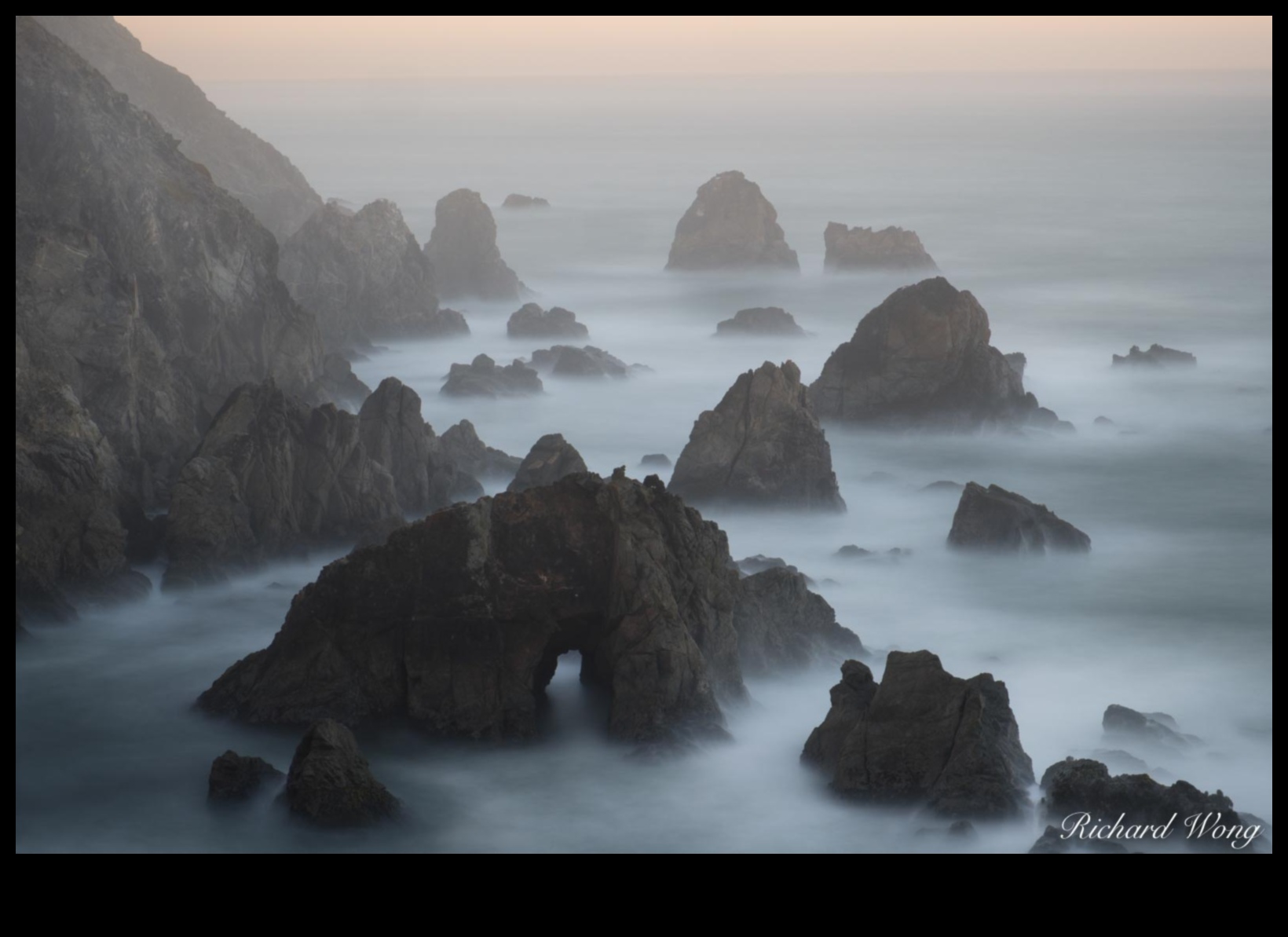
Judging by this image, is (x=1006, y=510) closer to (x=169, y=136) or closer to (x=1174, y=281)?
(x=169, y=136)

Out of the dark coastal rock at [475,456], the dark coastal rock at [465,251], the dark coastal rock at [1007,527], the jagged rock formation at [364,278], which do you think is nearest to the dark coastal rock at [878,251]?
the dark coastal rock at [465,251]

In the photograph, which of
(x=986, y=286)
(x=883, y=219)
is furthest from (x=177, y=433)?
(x=883, y=219)

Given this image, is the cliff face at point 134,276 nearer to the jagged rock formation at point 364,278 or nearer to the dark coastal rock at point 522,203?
the jagged rock formation at point 364,278

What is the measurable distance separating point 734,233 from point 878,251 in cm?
616

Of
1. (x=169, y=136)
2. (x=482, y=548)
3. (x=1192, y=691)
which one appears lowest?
(x=1192, y=691)

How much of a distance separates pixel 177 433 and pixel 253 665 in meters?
11.8

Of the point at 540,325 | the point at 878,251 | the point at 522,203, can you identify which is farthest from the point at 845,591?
the point at 522,203

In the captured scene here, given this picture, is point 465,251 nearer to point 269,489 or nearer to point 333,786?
point 269,489

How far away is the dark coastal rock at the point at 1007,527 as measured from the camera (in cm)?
3119

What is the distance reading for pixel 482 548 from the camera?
22484 millimetres

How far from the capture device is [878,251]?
6850 centimetres

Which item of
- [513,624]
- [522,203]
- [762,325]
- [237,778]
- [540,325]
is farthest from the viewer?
[522,203]

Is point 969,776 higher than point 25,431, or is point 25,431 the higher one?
point 25,431

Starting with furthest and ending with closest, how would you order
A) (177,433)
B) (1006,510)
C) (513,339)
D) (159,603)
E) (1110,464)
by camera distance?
(513,339) < (1110,464) < (177,433) < (1006,510) < (159,603)
